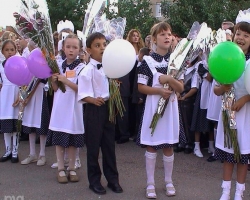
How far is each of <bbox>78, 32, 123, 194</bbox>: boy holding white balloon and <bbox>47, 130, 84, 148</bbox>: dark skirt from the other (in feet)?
1.28

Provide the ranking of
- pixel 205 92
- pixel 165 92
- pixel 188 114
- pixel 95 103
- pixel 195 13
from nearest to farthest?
pixel 165 92, pixel 95 103, pixel 205 92, pixel 188 114, pixel 195 13

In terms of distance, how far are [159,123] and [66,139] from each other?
1131mm

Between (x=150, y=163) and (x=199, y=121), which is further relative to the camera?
(x=199, y=121)

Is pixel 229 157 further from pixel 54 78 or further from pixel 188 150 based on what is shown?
pixel 188 150

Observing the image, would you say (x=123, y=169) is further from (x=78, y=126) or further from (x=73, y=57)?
(x=73, y=57)

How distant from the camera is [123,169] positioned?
193 inches

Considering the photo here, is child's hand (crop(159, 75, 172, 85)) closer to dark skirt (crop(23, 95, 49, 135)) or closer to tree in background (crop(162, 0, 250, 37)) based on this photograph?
dark skirt (crop(23, 95, 49, 135))

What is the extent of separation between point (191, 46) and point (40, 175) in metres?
2.41

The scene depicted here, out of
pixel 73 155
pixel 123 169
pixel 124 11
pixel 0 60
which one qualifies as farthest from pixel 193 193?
pixel 124 11

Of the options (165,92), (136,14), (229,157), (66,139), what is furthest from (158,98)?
(136,14)

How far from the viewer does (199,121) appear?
18.2ft

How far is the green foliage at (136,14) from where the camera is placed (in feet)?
43.8

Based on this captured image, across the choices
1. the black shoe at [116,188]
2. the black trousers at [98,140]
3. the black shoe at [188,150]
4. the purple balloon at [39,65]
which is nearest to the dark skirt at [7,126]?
the purple balloon at [39,65]

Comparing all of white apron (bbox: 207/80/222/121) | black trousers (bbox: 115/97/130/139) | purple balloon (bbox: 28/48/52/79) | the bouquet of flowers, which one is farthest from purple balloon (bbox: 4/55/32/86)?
white apron (bbox: 207/80/222/121)
